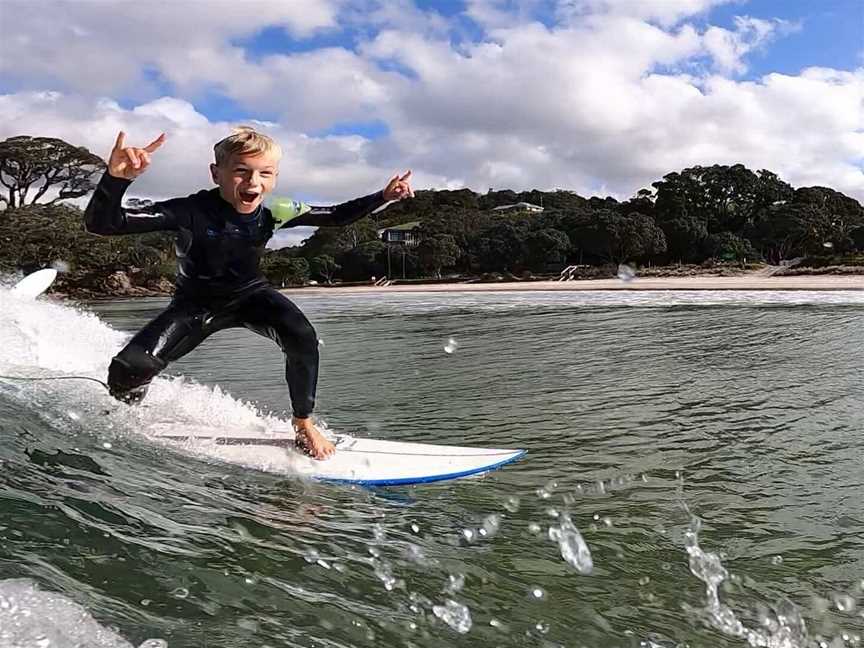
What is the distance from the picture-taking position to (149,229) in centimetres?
422

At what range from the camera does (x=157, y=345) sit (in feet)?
15.0

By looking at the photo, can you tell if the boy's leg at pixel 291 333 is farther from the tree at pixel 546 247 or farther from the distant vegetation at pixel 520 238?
the tree at pixel 546 247

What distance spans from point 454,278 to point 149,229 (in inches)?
2772

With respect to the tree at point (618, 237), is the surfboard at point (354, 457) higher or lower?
lower

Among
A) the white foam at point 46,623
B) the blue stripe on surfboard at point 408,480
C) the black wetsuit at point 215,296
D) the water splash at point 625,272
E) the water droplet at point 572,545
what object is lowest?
the water droplet at point 572,545

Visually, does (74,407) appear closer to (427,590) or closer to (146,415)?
(146,415)

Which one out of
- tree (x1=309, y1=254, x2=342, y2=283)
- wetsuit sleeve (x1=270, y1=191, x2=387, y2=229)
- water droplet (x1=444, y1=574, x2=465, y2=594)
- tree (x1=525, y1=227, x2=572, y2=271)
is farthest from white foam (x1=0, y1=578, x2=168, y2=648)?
tree (x1=309, y1=254, x2=342, y2=283)

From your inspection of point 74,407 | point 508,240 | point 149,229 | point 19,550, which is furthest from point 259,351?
point 508,240

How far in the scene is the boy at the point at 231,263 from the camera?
4.25m

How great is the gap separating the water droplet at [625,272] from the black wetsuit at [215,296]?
185 feet

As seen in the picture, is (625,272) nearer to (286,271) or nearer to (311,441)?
(286,271)

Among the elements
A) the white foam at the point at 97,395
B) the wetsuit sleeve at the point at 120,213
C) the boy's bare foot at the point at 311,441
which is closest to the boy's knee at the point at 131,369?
the white foam at the point at 97,395

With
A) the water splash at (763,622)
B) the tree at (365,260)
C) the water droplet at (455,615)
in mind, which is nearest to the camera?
the water droplet at (455,615)

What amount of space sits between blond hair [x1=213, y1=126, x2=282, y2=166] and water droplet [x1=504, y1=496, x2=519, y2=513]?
99.2 inches
